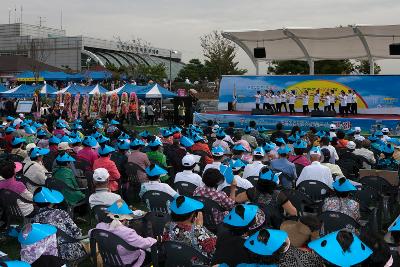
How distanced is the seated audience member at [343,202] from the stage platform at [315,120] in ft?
51.6

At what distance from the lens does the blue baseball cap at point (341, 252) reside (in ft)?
9.41

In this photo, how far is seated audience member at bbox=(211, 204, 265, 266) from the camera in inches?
153

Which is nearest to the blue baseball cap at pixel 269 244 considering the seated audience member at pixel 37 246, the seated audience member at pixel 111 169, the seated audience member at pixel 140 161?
the seated audience member at pixel 37 246

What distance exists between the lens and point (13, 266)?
3.02m

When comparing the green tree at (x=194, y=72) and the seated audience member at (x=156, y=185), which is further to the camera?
the green tree at (x=194, y=72)

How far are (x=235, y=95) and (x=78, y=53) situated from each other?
68.1 metres

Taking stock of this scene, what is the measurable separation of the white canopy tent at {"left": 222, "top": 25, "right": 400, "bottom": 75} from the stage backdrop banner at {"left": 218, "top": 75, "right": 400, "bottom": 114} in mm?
1921

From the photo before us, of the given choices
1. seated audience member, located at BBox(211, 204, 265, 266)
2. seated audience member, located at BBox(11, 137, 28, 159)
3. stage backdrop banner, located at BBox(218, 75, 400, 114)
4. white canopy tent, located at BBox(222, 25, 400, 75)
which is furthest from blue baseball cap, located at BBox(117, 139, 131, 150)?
stage backdrop banner, located at BBox(218, 75, 400, 114)

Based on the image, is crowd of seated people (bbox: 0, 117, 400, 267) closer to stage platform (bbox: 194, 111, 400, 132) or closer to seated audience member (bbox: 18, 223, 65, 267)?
seated audience member (bbox: 18, 223, 65, 267)

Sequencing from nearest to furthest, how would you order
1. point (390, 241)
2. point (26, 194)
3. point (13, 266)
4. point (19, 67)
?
point (13, 266)
point (390, 241)
point (26, 194)
point (19, 67)

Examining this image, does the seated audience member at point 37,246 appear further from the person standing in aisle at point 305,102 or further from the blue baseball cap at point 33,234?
the person standing in aisle at point 305,102

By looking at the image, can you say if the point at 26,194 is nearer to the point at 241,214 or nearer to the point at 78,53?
the point at 241,214

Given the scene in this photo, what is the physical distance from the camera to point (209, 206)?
5766mm

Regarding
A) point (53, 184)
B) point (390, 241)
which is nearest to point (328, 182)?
point (390, 241)
